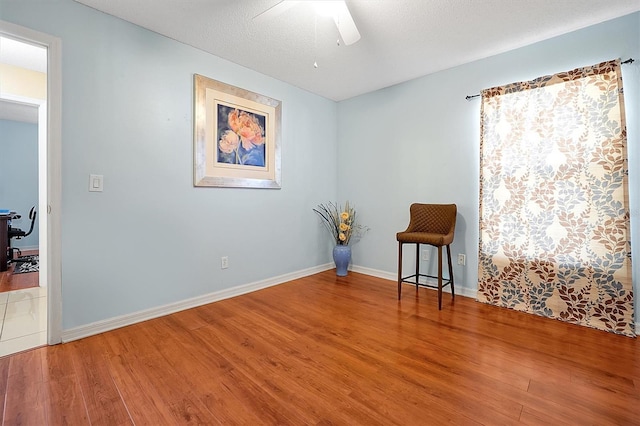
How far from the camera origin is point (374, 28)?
2281 mm

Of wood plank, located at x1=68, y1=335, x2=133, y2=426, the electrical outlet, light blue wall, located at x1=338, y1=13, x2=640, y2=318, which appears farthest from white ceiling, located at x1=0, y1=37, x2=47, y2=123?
the electrical outlet

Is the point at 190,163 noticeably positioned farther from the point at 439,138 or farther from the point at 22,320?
the point at 439,138

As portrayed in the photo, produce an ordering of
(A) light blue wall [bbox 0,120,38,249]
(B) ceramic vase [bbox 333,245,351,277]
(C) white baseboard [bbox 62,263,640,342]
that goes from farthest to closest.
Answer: (A) light blue wall [bbox 0,120,38,249] → (B) ceramic vase [bbox 333,245,351,277] → (C) white baseboard [bbox 62,263,640,342]

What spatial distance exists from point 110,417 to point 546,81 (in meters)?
3.68

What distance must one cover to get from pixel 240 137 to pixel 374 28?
1.58 m

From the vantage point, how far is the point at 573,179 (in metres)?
2.29

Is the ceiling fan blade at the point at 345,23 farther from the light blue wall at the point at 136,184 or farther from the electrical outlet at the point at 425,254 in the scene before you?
the electrical outlet at the point at 425,254

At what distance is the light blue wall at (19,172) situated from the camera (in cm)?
530

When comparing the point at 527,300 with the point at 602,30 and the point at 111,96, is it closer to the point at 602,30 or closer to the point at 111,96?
the point at 602,30

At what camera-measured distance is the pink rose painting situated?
2787 mm

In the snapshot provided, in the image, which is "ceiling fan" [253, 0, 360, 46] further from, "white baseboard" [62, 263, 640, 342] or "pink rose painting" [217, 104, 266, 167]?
"white baseboard" [62, 263, 640, 342]

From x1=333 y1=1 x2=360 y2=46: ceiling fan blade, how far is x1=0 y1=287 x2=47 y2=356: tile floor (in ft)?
9.68

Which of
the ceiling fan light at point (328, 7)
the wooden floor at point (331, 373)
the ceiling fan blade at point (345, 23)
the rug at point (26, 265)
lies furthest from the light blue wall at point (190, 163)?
the rug at point (26, 265)

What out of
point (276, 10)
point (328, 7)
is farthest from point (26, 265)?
point (328, 7)
